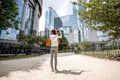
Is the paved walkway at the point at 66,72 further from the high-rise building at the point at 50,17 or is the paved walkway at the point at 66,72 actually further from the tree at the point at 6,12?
the high-rise building at the point at 50,17

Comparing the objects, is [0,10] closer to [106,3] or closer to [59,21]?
[106,3]

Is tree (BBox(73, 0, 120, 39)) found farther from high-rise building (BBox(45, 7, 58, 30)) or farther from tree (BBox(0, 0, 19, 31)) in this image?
high-rise building (BBox(45, 7, 58, 30))

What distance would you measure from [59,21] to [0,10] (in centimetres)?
13424

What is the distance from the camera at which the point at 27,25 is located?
5650 cm

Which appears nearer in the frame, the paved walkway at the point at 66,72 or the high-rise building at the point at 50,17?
the paved walkway at the point at 66,72

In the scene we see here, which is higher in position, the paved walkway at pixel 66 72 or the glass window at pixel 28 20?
the glass window at pixel 28 20

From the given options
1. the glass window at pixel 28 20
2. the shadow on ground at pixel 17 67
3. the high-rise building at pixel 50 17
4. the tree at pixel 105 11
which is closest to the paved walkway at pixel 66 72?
the shadow on ground at pixel 17 67

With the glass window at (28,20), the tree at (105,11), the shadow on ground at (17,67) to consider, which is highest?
the glass window at (28,20)

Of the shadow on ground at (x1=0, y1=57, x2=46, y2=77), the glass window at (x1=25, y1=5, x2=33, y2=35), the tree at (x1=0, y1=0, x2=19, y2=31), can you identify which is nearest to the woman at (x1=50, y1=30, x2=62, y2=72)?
the shadow on ground at (x1=0, y1=57, x2=46, y2=77)

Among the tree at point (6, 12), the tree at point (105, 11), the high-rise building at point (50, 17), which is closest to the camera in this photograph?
the tree at point (105, 11)

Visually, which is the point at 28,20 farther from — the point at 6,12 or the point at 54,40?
the point at 54,40

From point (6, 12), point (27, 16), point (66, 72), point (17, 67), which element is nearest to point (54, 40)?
point (66, 72)

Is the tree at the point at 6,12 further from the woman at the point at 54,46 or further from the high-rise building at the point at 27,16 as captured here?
the high-rise building at the point at 27,16

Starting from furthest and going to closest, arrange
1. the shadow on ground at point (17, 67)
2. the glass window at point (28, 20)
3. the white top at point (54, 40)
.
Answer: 1. the glass window at point (28, 20)
2. the shadow on ground at point (17, 67)
3. the white top at point (54, 40)
